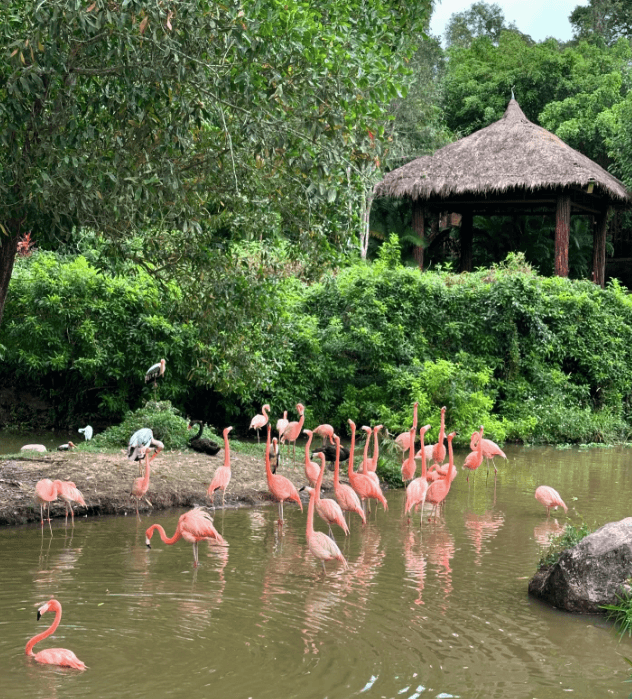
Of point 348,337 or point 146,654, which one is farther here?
point 348,337

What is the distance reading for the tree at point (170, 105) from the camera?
6.74m

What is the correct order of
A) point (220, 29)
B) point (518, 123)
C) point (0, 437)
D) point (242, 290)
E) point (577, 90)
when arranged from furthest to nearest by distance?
point (577, 90)
point (518, 123)
point (0, 437)
point (242, 290)
point (220, 29)

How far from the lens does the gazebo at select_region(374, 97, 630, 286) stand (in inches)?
882

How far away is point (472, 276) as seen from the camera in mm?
19344

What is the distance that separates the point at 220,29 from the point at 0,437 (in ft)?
36.9

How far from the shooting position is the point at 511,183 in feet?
73.6

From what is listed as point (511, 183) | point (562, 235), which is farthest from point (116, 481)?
point (562, 235)

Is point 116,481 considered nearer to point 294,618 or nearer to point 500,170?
point 294,618

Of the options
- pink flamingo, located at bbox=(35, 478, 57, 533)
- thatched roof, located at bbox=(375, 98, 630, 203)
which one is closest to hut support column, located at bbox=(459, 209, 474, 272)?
thatched roof, located at bbox=(375, 98, 630, 203)

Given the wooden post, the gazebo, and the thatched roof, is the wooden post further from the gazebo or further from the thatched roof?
the thatched roof

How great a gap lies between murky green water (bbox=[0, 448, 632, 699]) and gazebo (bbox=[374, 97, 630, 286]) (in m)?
14.0

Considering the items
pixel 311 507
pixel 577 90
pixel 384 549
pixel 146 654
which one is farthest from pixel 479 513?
pixel 577 90

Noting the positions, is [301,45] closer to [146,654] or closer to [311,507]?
[311,507]

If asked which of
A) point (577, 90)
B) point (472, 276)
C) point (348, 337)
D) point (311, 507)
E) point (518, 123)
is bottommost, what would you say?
point (311, 507)
